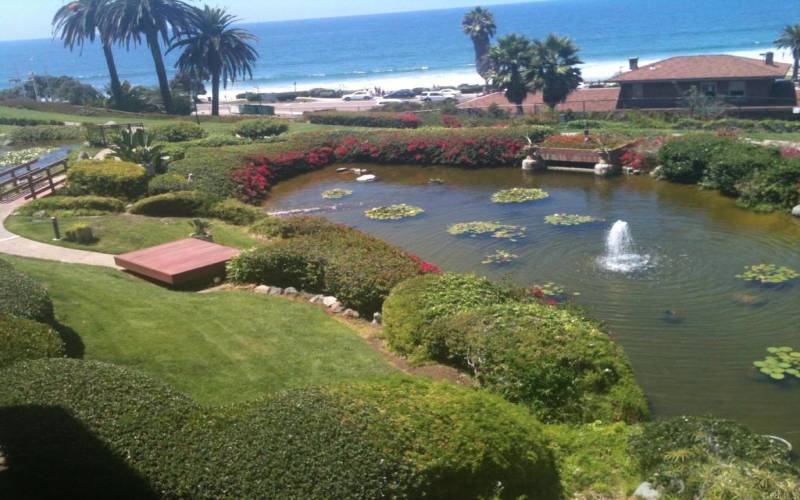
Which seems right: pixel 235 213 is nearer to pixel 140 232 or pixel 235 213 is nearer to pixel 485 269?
pixel 140 232

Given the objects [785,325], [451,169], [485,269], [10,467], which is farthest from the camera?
[451,169]

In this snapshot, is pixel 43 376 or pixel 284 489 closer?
pixel 284 489

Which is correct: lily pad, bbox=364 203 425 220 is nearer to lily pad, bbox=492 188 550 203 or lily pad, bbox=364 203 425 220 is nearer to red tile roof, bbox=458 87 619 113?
lily pad, bbox=492 188 550 203

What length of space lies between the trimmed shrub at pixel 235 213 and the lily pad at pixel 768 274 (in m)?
15.2

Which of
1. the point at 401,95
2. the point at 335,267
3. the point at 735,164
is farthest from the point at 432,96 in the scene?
Answer: the point at 335,267

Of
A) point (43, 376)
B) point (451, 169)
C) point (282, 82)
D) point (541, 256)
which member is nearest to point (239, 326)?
point (43, 376)

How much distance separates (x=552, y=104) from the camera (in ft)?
162

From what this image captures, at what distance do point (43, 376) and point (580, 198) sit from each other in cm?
2233

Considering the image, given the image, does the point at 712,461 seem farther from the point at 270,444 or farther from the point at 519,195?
the point at 519,195

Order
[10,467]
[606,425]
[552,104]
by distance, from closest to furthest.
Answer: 1. [10,467]
2. [606,425]
3. [552,104]

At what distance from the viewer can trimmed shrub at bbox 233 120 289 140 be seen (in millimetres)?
43719

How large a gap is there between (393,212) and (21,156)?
24.2 metres

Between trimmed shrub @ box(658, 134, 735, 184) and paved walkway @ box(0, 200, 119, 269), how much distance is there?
71.2 feet

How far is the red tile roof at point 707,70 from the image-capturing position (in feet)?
148
